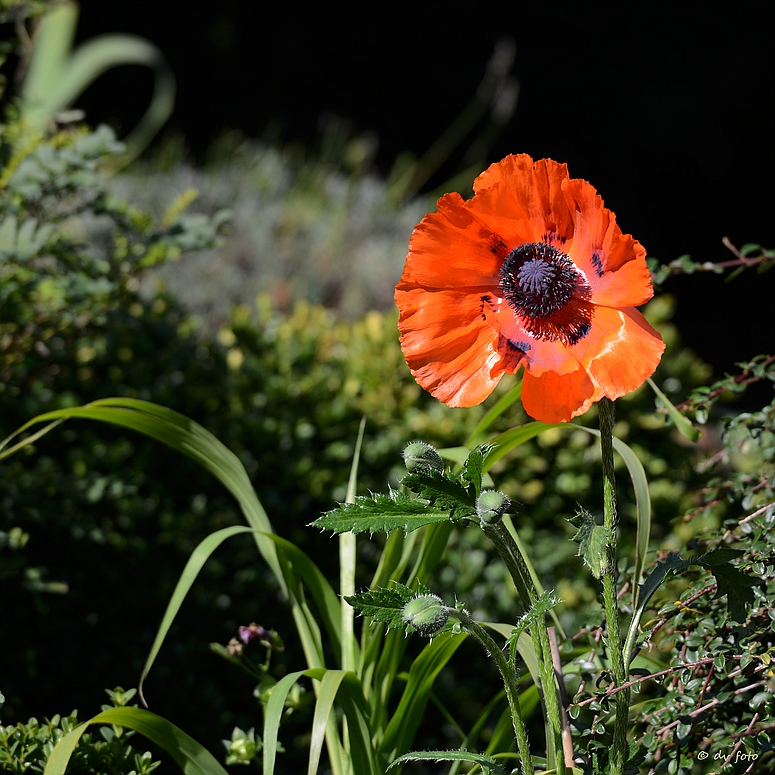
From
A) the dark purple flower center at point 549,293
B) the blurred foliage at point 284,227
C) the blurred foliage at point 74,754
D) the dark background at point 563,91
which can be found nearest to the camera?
the dark purple flower center at point 549,293

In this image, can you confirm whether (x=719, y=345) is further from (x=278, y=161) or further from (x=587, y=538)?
(x=587, y=538)

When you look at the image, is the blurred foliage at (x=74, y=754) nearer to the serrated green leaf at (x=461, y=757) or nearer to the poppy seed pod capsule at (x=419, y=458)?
the serrated green leaf at (x=461, y=757)

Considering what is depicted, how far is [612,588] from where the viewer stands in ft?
3.42

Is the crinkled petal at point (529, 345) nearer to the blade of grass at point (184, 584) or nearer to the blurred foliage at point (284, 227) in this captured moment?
the blade of grass at point (184, 584)

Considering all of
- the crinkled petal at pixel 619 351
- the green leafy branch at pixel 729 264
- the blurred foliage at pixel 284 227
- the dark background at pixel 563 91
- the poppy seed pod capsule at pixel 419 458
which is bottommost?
the poppy seed pod capsule at pixel 419 458

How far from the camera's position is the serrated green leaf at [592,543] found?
101cm

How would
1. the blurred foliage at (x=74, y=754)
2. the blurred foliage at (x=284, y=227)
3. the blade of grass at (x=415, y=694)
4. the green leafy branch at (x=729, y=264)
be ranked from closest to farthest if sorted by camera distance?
1. the blurred foliage at (x=74, y=754)
2. the blade of grass at (x=415, y=694)
3. the green leafy branch at (x=729, y=264)
4. the blurred foliage at (x=284, y=227)

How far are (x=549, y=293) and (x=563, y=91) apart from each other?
5.87m

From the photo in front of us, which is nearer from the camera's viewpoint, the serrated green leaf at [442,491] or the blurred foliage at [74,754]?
the serrated green leaf at [442,491]

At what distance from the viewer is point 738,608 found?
1080 mm

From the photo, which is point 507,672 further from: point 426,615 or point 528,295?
point 528,295

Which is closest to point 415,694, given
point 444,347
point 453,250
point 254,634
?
point 254,634

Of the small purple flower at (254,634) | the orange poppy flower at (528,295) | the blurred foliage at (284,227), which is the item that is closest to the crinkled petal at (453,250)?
the orange poppy flower at (528,295)

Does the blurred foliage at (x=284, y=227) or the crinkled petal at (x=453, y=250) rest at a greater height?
the blurred foliage at (x=284, y=227)
